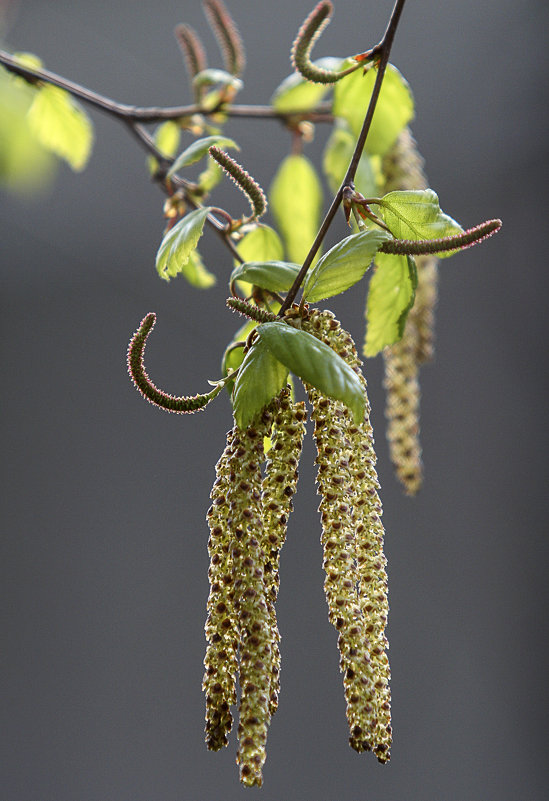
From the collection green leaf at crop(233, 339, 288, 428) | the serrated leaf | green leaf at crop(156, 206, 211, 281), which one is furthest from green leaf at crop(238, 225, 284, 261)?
green leaf at crop(233, 339, 288, 428)

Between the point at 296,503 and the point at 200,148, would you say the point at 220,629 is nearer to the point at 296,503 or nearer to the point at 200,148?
the point at 200,148

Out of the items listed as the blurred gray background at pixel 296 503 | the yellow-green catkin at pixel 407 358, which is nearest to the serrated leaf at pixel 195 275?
the yellow-green catkin at pixel 407 358

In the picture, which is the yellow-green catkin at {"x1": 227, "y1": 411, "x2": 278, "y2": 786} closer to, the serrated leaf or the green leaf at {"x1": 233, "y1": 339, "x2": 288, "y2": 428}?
the green leaf at {"x1": 233, "y1": 339, "x2": 288, "y2": 428}

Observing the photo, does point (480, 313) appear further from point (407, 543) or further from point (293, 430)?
point (293, 430)

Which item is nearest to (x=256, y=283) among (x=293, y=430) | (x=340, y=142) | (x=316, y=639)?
(x=293, y=430)

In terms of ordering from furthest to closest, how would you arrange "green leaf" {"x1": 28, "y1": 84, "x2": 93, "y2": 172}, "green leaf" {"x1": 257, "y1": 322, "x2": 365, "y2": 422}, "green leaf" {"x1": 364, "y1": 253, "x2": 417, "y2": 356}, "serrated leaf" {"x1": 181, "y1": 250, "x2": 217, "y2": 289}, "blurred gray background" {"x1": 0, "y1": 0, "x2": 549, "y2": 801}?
"blurred gray background" {"x1": 0, "y1": 0, "x2": 549, "y2": 801}
"green leaf" {"x1": 28, "y1": 84, "x2": 93, "y2": 172}
"serrated leaf" {"x1": 181, "y1": 250, "x2": 217, "y2": 289}
"green leaf" {"x1": 364, "y1": 253, "x2": 417, "y2": 356}
"green leaf" {"x1": 257, "y1": 322, "x2": 365, "y2": 422}

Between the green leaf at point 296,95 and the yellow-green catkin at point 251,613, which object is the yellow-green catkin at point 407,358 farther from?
the yellow-green catkin at point 251,613
